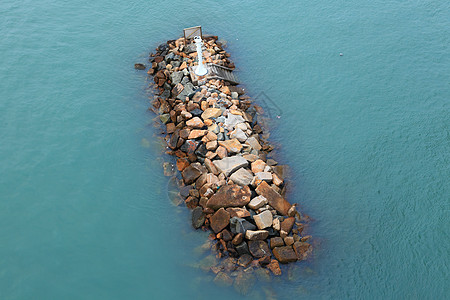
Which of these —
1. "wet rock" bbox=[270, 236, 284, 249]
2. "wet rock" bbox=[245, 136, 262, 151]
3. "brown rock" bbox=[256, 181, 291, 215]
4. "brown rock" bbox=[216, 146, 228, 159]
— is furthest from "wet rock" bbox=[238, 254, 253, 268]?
"wet rock" bbox=[245, 136, 262, 151]

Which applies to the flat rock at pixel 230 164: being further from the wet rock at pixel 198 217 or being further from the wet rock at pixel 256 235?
the wet rock at pixel 256 235

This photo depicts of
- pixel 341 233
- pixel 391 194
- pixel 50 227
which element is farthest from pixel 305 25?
pixel 50 227

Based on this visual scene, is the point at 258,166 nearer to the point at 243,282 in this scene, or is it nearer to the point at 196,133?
the point at 196,133

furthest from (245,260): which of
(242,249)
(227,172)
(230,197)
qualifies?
(227,172)

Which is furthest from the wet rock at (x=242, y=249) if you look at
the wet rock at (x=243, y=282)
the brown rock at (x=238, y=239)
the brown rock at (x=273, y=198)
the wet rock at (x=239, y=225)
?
the brown rock at (x=273, y=198)

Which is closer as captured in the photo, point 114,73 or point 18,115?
point 18,115

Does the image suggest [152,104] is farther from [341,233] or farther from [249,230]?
[341,233]

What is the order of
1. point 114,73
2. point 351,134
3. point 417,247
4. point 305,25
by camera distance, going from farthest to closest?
point 305,25 → point 114,73 → point 351,134 → point 417,247

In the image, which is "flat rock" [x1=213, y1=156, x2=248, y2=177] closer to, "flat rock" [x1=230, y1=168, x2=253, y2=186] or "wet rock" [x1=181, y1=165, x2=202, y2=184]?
"flat rock" [x1=230, y1=168, x2=253, y2=186]
